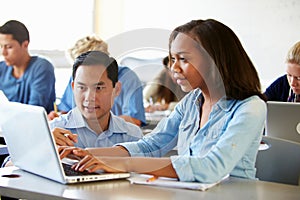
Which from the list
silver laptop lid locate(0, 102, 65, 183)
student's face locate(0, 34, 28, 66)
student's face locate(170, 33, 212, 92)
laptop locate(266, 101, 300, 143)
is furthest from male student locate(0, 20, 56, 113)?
student's face locate(170, 33, 212, 92)

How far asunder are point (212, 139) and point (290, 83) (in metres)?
1.64

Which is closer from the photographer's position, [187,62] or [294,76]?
[187,62]

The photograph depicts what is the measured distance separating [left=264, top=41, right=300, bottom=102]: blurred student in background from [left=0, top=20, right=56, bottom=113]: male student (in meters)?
1.54

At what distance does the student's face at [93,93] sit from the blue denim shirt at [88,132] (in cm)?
3

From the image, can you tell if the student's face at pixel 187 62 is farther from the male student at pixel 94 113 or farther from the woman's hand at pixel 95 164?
the male student at pixel 94 113

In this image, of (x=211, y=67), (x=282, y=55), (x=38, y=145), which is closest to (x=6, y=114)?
(x=38, y=145)

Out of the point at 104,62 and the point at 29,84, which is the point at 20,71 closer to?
the point at 29,84

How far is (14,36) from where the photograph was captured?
385cm

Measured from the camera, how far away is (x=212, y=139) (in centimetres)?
165

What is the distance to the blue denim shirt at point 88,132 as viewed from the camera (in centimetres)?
211

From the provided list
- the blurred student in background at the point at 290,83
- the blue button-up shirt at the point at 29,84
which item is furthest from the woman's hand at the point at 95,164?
the blue button-up shirt at the point at 29,84

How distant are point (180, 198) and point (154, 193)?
0.08 metres

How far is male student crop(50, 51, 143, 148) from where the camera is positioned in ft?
6.93

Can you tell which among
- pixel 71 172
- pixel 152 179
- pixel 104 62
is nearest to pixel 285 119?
pixel 104 62
